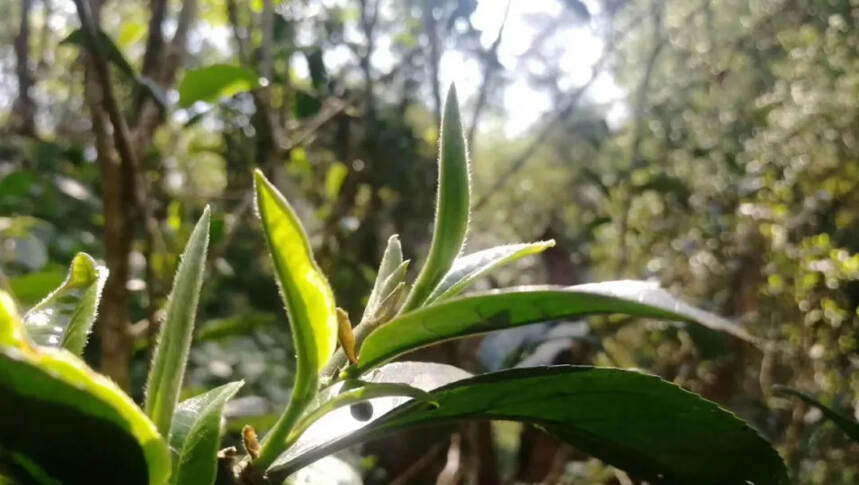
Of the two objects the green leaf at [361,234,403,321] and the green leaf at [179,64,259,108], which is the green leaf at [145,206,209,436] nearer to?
the green leaf at [361,234,403,321]

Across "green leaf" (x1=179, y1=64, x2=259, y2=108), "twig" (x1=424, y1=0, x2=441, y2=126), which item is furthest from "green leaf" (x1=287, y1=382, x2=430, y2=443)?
"twig" (x1=424, y1=0, x2=441, y2=126)

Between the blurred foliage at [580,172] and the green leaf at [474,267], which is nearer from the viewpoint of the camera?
the green leaf at [474,267]

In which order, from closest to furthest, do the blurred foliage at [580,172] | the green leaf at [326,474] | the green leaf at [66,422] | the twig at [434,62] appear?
the green leaf at [66,422] → the green leaf at [326,474] → the twig at [434,62] → the blurred foliage at [580,172]

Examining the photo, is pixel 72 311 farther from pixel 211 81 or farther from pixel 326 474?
pixel 211 81

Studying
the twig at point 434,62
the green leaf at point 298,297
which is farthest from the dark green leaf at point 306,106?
the green leaf at point 298,297

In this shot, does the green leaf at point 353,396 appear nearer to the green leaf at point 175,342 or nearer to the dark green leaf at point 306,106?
the green leaf at point 175,342

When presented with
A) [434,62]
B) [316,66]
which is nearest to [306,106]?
[316,66]

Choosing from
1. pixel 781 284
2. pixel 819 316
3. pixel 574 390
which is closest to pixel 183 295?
pixel 574 390
